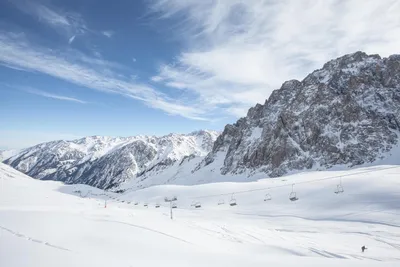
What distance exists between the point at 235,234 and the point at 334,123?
12158 cm

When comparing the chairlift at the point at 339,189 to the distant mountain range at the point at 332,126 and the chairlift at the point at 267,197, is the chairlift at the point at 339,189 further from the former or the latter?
the distant mountain range at the point at 332,126

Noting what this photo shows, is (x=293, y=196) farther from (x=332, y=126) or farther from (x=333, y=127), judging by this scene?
(x=332, y=126)

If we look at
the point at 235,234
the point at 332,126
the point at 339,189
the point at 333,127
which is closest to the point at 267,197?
the point at 339,189

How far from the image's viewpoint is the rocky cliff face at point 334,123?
380ft

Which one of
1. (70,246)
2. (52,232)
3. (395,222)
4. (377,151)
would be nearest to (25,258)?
(70,246)

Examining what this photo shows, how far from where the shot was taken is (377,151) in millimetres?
111750

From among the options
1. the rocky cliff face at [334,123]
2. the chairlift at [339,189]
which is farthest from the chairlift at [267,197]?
the rocky cliff face at [334,123]

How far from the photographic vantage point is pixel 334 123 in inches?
4958

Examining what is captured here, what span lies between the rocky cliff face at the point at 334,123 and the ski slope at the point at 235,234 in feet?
255

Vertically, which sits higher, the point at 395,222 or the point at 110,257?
the point at 110,257

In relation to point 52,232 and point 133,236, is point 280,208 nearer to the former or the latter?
point 133,236

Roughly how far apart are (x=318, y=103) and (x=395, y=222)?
377 feet

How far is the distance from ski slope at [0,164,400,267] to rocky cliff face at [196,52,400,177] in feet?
255

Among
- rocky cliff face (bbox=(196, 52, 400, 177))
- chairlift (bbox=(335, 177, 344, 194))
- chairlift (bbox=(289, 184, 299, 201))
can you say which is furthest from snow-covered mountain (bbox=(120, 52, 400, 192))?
chairlift (bbox=(335, 177, 344, 194))
